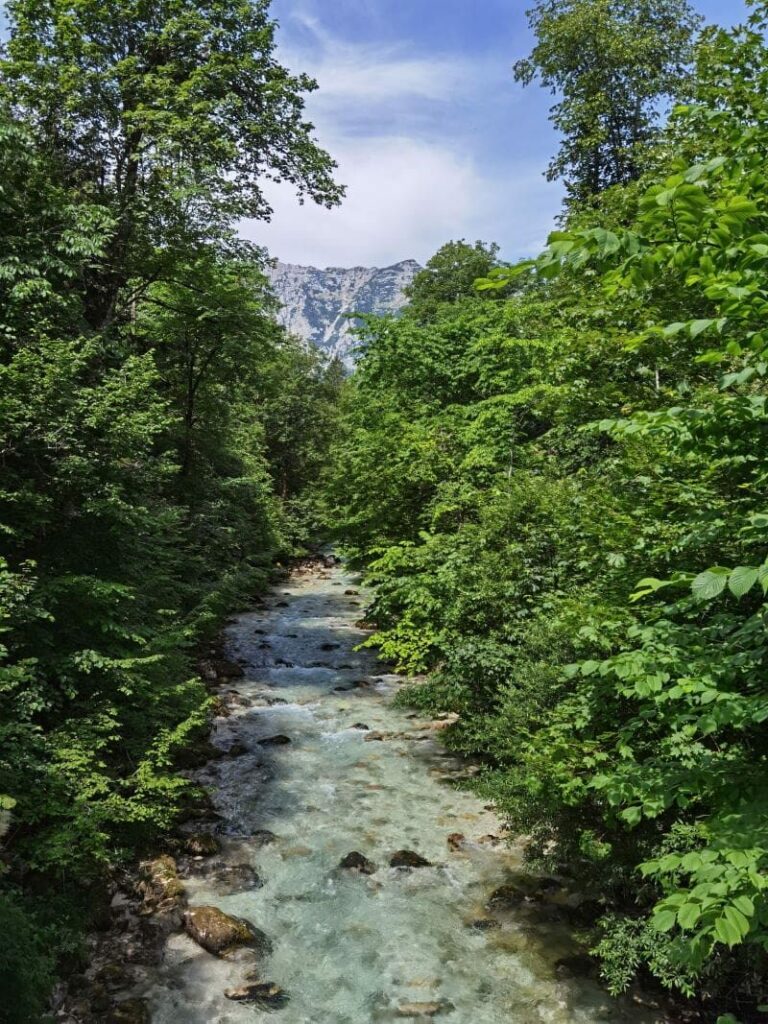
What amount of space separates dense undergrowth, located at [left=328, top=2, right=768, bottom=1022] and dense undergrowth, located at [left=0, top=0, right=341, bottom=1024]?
4.40 metres

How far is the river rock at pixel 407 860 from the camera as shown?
8039 mm

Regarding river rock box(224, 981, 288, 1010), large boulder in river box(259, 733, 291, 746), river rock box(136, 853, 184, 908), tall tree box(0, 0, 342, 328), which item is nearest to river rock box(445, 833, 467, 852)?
river rock box(224, 981, 288, 1010)

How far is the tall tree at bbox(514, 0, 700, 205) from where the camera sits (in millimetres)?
18422

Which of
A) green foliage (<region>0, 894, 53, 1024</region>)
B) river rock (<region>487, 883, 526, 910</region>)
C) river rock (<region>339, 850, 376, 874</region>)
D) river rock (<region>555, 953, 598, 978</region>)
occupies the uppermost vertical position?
green foliage (<region>0, 894, 53, 1024</region>)

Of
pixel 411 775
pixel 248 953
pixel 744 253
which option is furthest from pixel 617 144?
pixel 248 953

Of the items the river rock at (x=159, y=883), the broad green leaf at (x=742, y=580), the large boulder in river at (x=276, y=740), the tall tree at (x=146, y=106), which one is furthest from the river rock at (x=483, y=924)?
the tall tree at (x=146, y=106)

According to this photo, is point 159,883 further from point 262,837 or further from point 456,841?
point 456,841

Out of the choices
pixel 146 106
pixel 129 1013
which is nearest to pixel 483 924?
pixel 129 1013

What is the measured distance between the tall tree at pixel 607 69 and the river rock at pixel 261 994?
20327 mm

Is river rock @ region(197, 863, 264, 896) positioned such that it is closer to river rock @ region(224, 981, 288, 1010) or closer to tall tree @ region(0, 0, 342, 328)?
river rock @ region(224, 981, 288, 1010)

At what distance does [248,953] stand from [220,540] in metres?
11.9

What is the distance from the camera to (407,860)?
8094mm

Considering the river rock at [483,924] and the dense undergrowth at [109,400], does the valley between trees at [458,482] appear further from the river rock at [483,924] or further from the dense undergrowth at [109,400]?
the river rock at [483,924]

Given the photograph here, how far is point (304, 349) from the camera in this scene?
4531 centimetres
